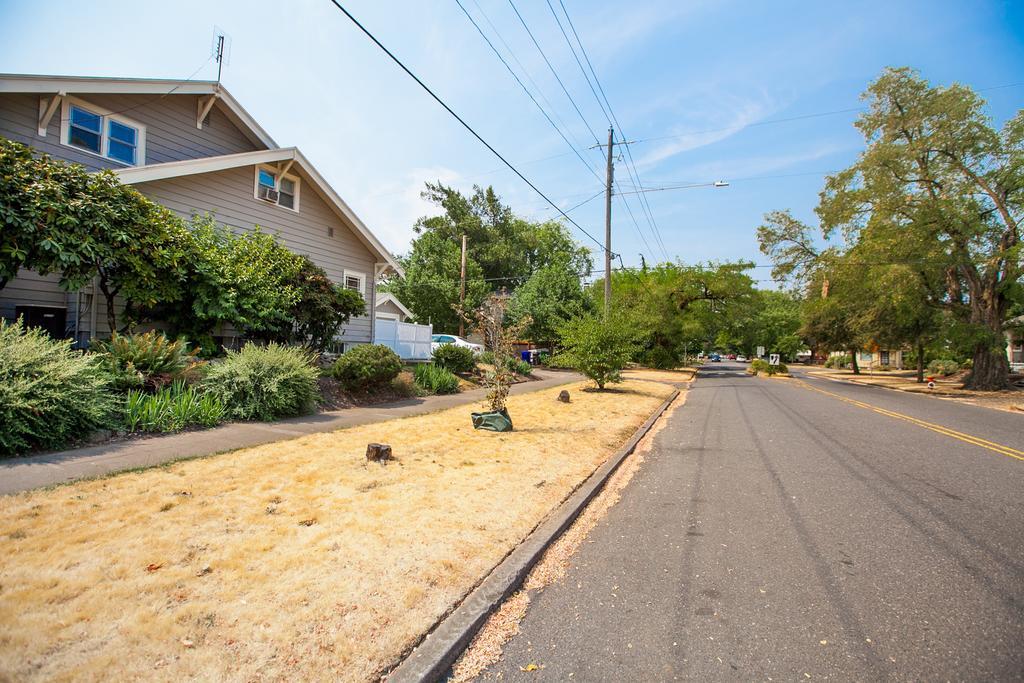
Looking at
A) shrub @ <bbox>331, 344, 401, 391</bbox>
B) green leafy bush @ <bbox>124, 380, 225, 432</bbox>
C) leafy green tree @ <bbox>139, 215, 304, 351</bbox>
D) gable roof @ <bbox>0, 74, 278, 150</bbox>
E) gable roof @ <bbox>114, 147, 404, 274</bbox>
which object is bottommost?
green leafy bush @ <bbox>124, 380, 225, 432</bbox>

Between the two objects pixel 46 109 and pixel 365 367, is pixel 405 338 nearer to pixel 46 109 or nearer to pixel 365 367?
pixel 365 367

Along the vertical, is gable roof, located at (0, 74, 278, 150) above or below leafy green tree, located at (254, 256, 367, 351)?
above

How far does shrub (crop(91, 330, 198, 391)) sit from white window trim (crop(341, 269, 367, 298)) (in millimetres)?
7844

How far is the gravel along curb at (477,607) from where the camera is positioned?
7.71ft

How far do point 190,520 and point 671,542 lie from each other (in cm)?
399

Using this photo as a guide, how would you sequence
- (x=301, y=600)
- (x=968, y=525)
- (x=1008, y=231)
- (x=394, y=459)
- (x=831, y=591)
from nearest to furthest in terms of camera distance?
(x=301, y=600), (x=831, y=591), (x=968, y=525), (x=394, y=459), (x=1008, y=231)

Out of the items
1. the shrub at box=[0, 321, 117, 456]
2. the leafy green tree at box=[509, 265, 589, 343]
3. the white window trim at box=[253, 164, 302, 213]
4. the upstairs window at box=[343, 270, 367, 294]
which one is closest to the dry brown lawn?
the shrub at box=[0, 321, 117, 456]

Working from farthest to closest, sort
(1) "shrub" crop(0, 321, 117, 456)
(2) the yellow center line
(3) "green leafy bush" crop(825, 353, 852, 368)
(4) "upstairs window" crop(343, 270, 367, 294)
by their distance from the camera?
(3) "green leafy bush" crop(825, 353, 852, 368), (4) "upstairs window" crop(343, 270, 367, 294), (2) the yellow center line, (1) "shrub" crop(0, 321, 117, 456)

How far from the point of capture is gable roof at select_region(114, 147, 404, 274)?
10.4 metres

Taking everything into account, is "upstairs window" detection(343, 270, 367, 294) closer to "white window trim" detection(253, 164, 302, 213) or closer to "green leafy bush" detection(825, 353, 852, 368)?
"white window trim" detection(253, 164, 302, 213)

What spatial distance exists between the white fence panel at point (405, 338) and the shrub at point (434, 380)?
13.2 feet

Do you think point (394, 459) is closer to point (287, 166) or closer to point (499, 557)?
point (499, 557)

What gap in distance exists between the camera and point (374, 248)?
54.7ft

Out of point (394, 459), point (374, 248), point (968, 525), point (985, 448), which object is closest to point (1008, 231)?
point (985, 448)
